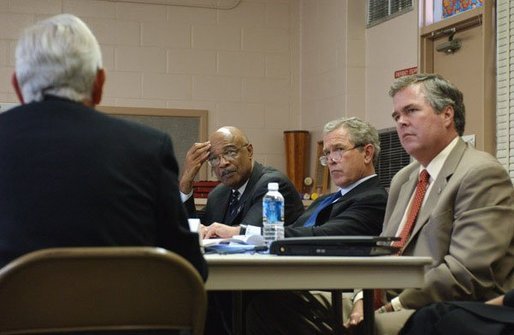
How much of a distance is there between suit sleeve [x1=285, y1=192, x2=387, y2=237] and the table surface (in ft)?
4.20

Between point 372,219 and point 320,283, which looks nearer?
point 320,283

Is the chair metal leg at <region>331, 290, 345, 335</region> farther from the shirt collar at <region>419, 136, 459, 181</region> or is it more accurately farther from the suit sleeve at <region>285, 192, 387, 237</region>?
the suit sleeve at <region>285, 192, 387, 237</region>

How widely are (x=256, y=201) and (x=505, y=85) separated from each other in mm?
1401

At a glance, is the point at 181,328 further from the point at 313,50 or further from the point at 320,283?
the point at 313,50

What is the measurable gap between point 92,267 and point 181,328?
238 mm

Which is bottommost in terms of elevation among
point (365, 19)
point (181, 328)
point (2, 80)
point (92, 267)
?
point (181, 328)

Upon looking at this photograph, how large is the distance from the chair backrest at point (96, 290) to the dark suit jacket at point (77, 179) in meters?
0.11

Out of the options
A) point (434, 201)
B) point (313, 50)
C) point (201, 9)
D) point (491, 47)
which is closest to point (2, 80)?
point (201, 9)

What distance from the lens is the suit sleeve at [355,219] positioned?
139 inches

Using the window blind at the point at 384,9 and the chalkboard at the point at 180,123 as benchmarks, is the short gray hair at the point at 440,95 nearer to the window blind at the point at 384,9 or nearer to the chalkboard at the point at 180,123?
the window blind at the point at 384,9

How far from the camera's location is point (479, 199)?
2643mm

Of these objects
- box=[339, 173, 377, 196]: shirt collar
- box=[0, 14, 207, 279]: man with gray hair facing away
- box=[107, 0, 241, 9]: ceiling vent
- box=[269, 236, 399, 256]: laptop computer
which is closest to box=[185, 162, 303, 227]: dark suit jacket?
box=[339, 173, 377, 196]: shirt collar

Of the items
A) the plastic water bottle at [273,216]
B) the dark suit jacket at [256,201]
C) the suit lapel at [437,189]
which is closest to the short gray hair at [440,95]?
the suit lapel at [437,189]

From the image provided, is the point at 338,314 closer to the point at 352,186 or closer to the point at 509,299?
the point at 509,299
